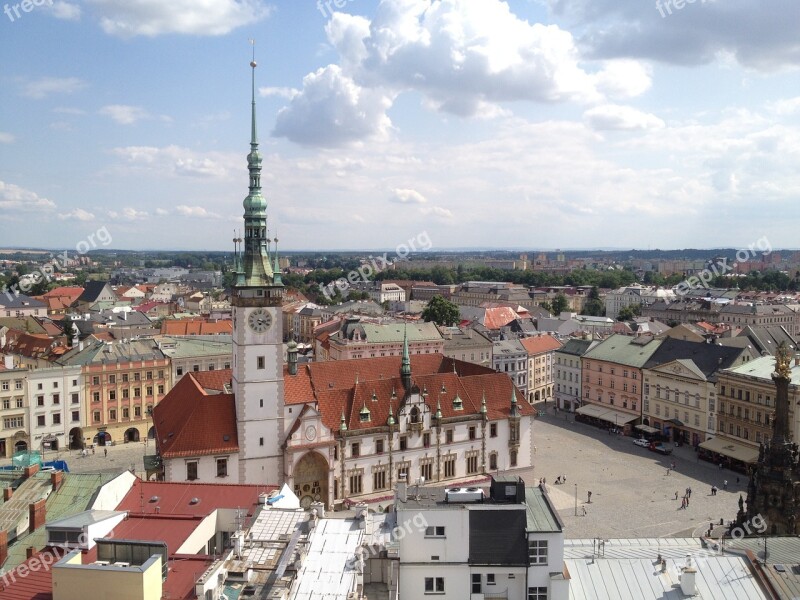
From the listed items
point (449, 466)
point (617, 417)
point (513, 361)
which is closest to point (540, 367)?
point (513, 361)

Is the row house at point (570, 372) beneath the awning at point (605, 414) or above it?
above

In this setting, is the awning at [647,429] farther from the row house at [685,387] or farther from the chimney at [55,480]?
the chimney at [55,480]

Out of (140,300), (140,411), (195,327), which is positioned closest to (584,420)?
(140,411)

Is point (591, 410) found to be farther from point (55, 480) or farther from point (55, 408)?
point (55, 480)

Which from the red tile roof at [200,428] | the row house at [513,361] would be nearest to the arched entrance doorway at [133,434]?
the red tile roof at [200,428]

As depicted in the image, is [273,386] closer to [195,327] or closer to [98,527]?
[98,527]

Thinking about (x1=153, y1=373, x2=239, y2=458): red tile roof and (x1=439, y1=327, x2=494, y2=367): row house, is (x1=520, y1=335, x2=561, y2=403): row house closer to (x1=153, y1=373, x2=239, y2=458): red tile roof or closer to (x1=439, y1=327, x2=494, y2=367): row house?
(x1=439, y1=327, x2=494, y2=367): row house
